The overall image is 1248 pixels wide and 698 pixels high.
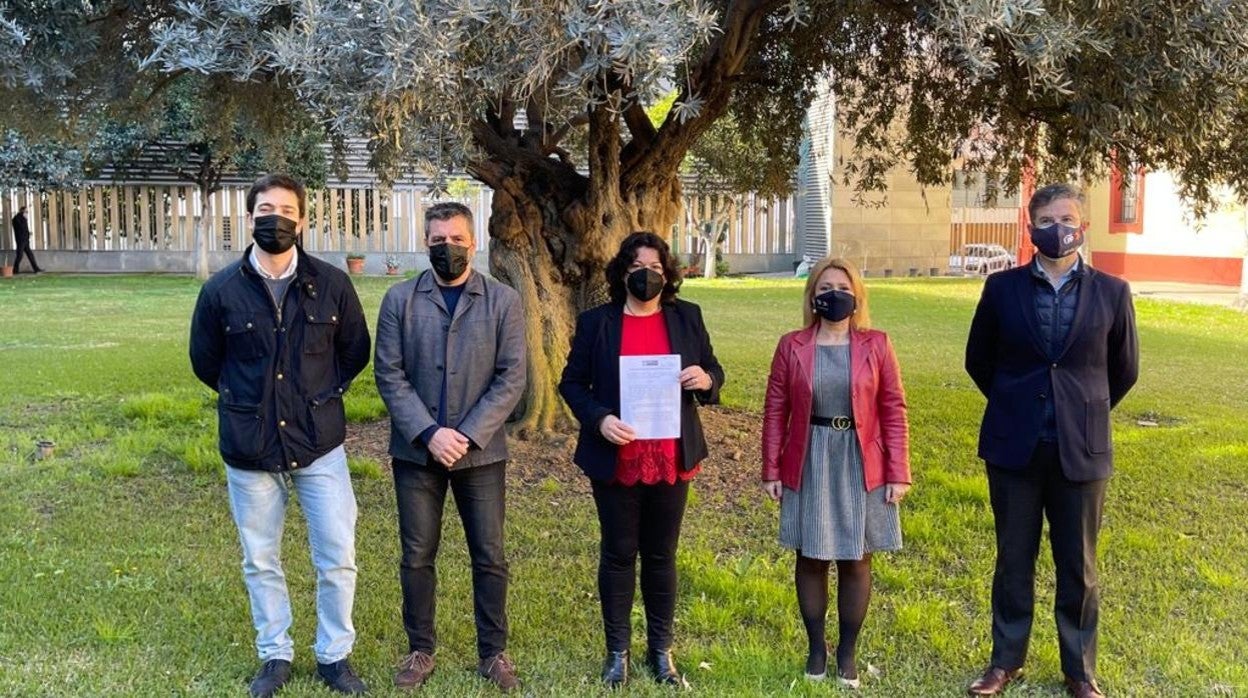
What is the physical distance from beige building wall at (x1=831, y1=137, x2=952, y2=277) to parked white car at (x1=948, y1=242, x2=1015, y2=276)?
0.74m

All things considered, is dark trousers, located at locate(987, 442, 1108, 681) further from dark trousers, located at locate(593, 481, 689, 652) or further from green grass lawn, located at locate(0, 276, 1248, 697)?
dark trousers, located at locate(593, 481, 689, 652)

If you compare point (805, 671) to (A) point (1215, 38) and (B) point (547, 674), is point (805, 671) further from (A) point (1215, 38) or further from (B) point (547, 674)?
(A) point (1215, 38)

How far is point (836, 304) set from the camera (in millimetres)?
4348

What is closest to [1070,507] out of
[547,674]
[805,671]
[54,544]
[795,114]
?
[805,671]

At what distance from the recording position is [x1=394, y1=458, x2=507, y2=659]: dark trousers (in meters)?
4.51

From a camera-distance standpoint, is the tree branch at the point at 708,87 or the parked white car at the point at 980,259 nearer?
the tree branch at the point at 708,87

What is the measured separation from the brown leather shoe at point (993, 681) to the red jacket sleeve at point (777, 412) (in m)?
1.23

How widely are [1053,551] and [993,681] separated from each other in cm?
61

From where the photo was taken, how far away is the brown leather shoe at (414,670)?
14.8 feet

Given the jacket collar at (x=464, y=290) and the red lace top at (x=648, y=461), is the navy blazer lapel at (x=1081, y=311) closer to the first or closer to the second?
the red lace top at (x=648, y=461)

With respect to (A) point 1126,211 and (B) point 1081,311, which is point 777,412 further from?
(A) point 1126,211

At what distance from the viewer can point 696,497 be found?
7.70 meters

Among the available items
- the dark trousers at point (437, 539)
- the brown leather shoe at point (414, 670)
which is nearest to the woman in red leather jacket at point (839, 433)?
the dark trousers at point (437, 539)

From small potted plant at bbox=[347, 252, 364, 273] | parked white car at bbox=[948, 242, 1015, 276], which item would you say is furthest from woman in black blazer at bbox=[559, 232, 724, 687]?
parked white car at bbox=[948, 242, 1015, 276]
